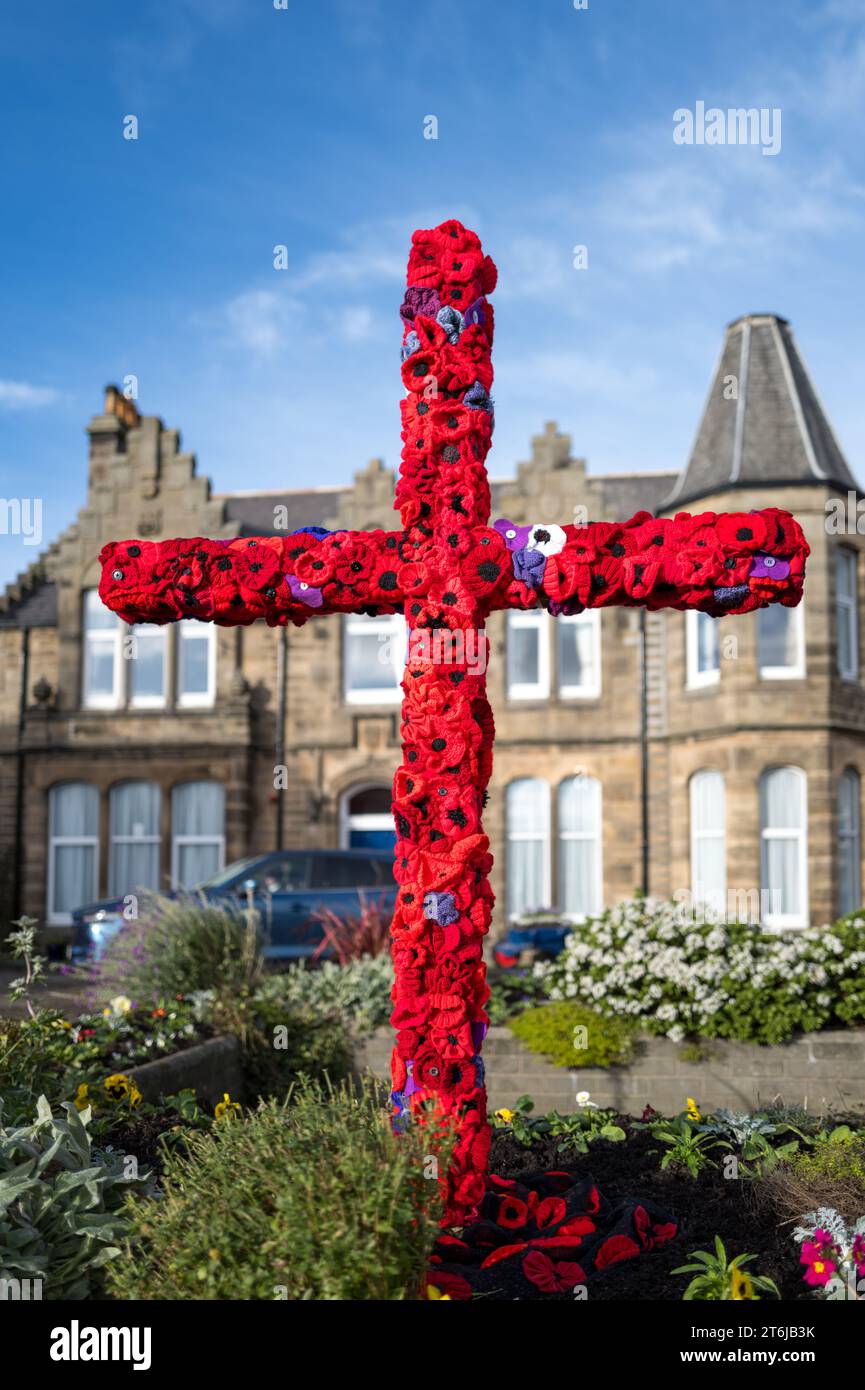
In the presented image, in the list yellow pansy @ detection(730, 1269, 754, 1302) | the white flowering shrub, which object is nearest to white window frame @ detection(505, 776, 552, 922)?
the white flowering shrub

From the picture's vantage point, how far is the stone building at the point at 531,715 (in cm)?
1970

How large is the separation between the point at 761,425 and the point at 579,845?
298 inches

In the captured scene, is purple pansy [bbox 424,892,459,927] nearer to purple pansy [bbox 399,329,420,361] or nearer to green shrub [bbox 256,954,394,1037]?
purple pansy [bbox 399,329,420,361]

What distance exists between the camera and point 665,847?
20.9 meters

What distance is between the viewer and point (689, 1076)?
7.46m

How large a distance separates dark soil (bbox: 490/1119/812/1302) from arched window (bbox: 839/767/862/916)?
15.4 meters

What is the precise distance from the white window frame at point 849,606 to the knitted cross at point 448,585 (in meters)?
16.6

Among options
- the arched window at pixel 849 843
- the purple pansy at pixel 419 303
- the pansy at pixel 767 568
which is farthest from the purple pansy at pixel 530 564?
the arched window at pixel 849 843

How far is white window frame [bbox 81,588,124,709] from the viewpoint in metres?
22.7

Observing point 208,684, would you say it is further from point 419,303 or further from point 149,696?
point 419,303

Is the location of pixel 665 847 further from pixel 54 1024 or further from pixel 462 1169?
pixel 462 1169

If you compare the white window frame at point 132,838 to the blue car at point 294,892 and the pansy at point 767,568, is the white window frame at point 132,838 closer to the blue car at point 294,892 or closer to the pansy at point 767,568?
the blue car at point 294,892

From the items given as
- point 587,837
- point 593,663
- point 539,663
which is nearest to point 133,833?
point 539,663
